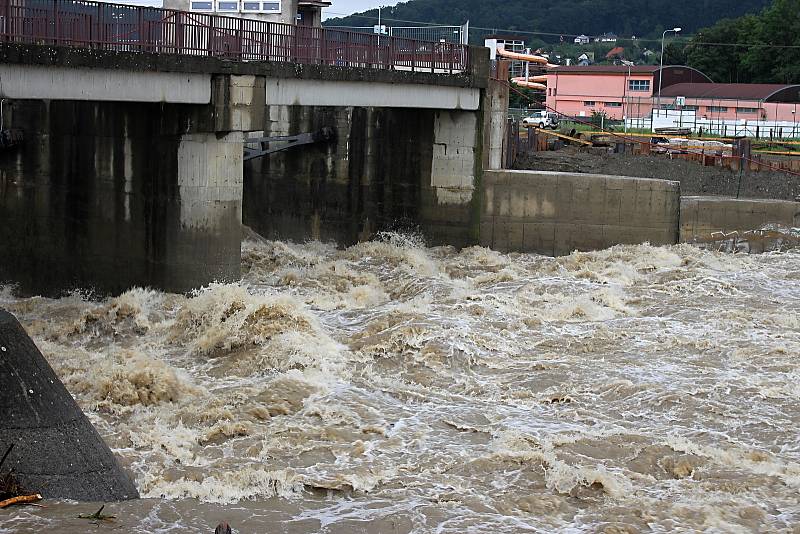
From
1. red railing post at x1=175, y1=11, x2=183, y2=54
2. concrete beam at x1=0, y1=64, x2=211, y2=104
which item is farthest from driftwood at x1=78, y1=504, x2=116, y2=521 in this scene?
red railing post at x1=175, y1=11, x2=183, y2=54

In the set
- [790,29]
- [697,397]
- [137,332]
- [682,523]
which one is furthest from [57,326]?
[790,29]

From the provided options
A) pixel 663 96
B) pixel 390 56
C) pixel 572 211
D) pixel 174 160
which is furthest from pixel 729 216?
pixel 663 96

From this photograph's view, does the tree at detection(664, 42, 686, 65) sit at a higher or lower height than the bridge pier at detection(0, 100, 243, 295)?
higher

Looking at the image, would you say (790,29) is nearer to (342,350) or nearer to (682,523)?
(342,350)

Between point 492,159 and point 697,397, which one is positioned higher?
point 492,159

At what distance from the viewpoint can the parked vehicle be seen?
2498 inches

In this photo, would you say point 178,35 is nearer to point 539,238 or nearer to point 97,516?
point 539,238

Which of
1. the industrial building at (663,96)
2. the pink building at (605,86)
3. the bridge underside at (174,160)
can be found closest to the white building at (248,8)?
the bridge underside at (174,160)

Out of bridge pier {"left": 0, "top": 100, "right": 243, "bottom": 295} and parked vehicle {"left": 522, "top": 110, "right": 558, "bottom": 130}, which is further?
parked vehicle {"left": 522, "top": 110, "right": 558, "bottom": 130}

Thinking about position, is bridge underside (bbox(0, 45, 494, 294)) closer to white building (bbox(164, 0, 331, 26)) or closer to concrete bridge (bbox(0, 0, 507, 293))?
concrete bridge (bbox(0, 0, 507, 293))

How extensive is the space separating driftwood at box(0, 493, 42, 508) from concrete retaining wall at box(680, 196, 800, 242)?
72.1ft

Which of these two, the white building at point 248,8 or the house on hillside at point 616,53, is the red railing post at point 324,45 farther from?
the house on hillside at point 616,53

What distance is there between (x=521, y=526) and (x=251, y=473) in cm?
344

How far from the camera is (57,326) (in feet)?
78.9
